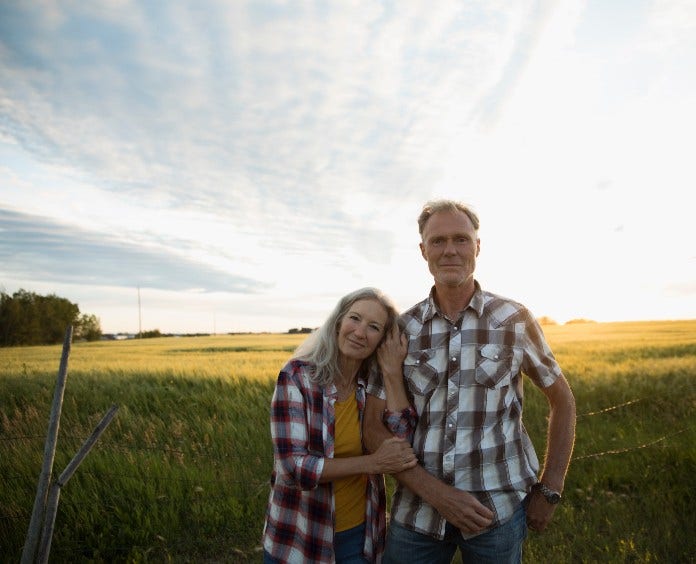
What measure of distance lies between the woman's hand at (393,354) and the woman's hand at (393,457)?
12.6 inches

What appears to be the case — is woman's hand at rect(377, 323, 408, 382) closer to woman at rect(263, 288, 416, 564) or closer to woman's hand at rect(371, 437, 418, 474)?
woman at rect(263, 288, 416, 564)

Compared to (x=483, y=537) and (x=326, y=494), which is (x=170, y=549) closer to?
(x=326, y=494)

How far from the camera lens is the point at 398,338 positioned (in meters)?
2.80

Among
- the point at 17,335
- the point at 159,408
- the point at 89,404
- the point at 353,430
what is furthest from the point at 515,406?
the point at 17,335

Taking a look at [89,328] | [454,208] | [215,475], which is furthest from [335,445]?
[89,328]

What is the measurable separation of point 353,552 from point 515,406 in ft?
3.67

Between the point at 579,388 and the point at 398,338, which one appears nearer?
the point at 398,338

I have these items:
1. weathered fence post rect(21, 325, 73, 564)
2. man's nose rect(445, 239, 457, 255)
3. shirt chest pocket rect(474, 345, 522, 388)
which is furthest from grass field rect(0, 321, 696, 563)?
man's nose rect(445, 239, 457, 255)

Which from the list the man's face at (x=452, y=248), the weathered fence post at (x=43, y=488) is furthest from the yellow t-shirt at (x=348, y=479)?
the weathered fence post at (x=43, y=488)

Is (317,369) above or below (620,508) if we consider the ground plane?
above

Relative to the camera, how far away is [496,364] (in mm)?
2703

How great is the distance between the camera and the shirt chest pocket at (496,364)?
2674mm

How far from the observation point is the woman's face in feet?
8.98

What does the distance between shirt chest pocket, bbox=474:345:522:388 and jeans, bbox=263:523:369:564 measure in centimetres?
100
